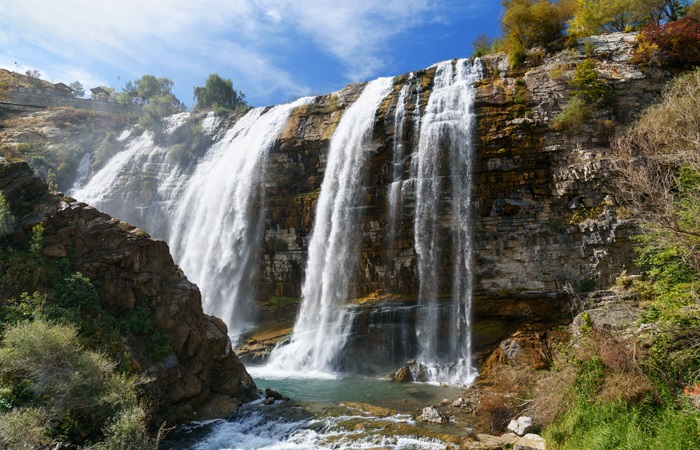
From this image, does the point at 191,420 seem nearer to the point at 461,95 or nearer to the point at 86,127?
the point at 461,95

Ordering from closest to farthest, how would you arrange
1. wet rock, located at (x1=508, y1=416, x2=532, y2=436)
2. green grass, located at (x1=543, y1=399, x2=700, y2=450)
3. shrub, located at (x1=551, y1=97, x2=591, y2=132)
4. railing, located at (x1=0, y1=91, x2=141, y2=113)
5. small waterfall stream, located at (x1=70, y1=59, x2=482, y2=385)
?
1. green grass, located at (x1=543, y1=399, x2=700, y2=450)
2. wet rock, located at (x1=508, y1=416, x2=532, y2=436)
3. shrub, located at (x1=551, y1=97, x2=591, y2=132)
4. small waterfall stream, located at (x1=70, y1=59, x2=482, y2=385)
5. railing, located at (x1=0, y1=91, x2=141, y2=113)

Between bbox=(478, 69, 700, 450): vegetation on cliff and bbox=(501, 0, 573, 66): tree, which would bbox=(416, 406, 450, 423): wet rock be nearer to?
bbox=(478, 69, 700, 450): vegetation on cliff

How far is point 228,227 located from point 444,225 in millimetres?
14449

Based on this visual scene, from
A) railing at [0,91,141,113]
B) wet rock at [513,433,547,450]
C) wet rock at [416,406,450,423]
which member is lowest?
wet rock at [416,406,450,423]

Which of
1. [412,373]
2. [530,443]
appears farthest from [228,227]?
[530,443]

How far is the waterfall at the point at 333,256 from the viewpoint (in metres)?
20.8

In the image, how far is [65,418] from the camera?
830cm

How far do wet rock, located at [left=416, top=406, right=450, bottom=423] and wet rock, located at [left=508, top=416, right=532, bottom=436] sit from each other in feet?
6.65

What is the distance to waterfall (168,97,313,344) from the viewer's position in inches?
1031

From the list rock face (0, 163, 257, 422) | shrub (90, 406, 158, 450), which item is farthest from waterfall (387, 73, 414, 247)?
shrub (90, 406, 158, 450)

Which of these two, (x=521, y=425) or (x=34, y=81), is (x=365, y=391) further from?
(x=34, y=81)

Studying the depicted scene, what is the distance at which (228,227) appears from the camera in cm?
2722

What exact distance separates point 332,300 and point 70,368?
14.7m

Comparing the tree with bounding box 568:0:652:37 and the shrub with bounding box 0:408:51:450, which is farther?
the tree with bounding box 568:0:652:37
